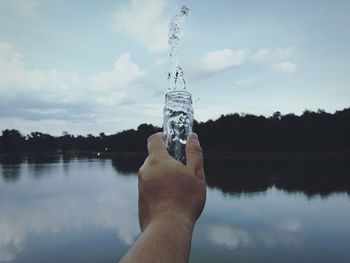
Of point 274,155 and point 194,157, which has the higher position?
point 194,157

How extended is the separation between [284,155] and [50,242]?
84397 millimetres

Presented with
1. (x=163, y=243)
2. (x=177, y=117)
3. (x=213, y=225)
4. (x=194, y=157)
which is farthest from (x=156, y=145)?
(x=213, y=225)

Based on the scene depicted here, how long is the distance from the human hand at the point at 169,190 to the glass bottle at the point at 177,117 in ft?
0.86

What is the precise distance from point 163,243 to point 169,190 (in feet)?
0.73

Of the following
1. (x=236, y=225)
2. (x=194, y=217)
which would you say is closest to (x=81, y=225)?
(x=236, y=225)

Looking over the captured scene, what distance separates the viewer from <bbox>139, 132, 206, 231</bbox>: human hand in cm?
118

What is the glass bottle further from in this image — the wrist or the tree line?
the tree line

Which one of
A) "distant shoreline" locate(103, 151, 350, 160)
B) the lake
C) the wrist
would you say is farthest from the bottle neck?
"distant shoreline" locate(103, 151, 350, 160)

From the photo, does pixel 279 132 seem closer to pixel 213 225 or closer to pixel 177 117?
pixel 213 225

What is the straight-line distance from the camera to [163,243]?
39.8 inches

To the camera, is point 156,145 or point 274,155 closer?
point 156,145

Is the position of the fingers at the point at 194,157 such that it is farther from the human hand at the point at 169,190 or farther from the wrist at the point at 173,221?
the wrist at the point at 173,221

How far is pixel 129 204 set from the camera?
2884 cm

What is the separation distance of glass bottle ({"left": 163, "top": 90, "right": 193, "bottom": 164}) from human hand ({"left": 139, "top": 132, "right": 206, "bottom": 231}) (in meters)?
0.26
